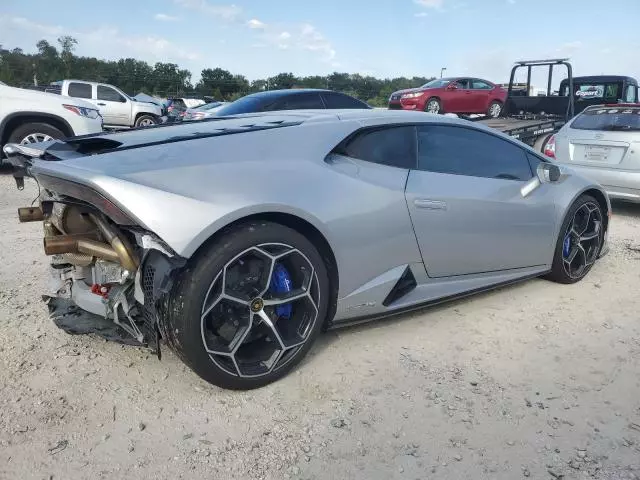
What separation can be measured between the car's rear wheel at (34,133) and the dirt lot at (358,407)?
18.5 feet

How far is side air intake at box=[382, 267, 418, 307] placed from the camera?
3.18 m

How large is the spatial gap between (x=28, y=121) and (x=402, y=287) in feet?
25.3

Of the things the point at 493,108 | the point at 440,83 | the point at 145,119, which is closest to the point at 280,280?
the point at 440,83

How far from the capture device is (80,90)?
54.2 ft

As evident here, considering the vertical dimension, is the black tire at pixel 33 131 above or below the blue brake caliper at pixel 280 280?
above

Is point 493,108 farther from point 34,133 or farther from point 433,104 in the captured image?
point 34,133

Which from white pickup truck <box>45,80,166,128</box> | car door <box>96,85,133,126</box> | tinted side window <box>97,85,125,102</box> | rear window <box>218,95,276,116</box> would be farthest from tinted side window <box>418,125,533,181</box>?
tinted side window <box>97,85,125,102</box>

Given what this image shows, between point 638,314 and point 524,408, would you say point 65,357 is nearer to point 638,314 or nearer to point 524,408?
point 524,408

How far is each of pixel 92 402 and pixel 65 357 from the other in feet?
1.80

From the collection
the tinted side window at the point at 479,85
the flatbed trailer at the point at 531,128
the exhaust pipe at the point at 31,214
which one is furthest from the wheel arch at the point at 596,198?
the tinted side window at the point at 479,85

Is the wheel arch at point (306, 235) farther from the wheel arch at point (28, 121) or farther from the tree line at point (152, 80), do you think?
the tree line at point (152, 80)

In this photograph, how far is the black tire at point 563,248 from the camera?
4.22 metres

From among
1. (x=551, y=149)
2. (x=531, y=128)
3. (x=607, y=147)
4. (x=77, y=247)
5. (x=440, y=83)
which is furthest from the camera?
(x=440, y=83)

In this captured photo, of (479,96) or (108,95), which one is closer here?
(479,96)
